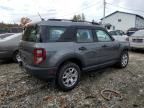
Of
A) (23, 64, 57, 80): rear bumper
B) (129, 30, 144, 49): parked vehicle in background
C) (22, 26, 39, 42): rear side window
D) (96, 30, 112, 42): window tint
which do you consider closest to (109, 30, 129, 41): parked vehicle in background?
(129, 30, 144, 49): parked vehicle in background

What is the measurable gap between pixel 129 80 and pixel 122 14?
3961 centimetres

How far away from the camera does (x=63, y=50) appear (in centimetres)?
412

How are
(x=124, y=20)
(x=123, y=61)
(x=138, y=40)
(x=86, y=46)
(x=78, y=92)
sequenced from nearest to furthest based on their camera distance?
(x=78, y=92) → (x=86, y=46) → (x=123, y=61) → (x=138, y=40) → (x=124, y=20)

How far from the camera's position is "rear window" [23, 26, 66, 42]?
395cm

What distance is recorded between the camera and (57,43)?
407cm

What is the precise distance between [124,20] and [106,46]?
127ft

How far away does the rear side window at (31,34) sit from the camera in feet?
13.4

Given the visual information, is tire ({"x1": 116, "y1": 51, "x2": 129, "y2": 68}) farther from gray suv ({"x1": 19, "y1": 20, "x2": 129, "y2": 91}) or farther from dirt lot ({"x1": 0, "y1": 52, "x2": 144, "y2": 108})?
gray suv ({"x1": 19, "y1": 20, "x2": 129, "y2": 91})

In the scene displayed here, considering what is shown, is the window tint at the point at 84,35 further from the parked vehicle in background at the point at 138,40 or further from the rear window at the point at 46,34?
the parked vehicle in background at the point at 138,40

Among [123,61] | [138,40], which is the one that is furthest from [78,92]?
[138,40]

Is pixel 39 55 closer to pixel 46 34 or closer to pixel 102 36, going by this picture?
pixel 46 34

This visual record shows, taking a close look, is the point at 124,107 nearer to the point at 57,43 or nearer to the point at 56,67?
the point at 56,67

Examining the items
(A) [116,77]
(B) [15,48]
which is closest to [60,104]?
(A) [116,77]

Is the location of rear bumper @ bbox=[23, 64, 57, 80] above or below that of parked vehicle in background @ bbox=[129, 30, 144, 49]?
below
